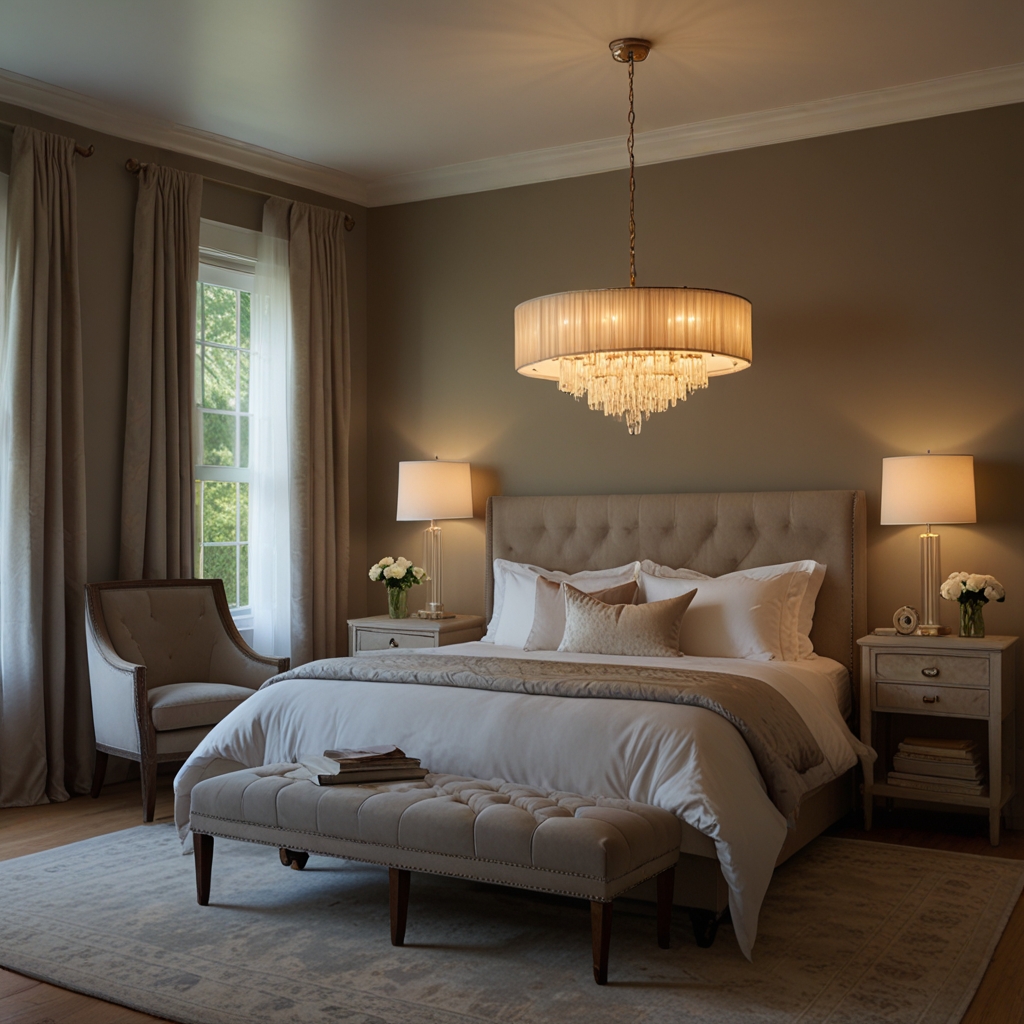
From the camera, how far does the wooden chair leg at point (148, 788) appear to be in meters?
4.41

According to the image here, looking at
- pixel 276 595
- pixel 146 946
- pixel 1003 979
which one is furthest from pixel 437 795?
pixel 276 595

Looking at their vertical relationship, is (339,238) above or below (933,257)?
above

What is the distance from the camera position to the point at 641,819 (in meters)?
2.87

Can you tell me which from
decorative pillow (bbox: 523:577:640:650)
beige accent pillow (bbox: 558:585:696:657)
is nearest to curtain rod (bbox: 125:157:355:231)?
decorative pillow (bbox: 523:577:640:650)

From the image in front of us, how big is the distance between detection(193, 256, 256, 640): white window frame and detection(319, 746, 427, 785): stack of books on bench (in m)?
2.52

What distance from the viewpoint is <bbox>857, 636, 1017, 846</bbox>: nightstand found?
165 inches

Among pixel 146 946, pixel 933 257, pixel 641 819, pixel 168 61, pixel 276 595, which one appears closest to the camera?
pixel 641 819

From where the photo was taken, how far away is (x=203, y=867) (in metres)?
3.42

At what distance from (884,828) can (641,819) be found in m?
2.03

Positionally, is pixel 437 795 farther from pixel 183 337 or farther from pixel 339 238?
pixel 339 238

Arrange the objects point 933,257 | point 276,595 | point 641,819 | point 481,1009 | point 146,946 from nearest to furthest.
→ point 481,1009 < point 641,819 < point 146,946 < point 933,257 < point 276,595

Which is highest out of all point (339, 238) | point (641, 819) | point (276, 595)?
point (339, 238)

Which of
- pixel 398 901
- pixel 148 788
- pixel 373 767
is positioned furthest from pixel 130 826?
pixel 398 901

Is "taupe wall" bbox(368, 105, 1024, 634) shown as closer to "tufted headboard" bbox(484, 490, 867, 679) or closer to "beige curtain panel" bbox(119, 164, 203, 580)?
"tufted headboard" bbox(484, 490, 867, 679)
